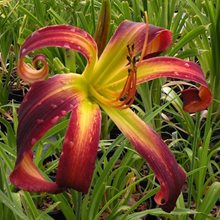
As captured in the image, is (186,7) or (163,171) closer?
(163,171)

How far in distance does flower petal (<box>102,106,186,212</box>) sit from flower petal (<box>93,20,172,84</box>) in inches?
2.6

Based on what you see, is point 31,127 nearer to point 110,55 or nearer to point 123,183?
point 110,55

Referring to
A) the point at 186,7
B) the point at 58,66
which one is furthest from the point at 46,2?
the point at 58,66

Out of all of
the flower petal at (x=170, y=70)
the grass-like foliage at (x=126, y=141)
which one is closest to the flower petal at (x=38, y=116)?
the flower petal at (x=170, y=70)

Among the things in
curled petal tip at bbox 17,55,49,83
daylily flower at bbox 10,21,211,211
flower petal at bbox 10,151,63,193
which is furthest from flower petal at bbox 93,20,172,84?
flower petal at bbox 10,151,63,193

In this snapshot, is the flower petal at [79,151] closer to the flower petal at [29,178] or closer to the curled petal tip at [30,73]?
the flower petal at [29,178]

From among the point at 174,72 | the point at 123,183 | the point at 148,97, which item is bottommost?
the point at 123,183

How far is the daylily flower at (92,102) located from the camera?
676mm

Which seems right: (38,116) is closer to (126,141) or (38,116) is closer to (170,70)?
(170,70)

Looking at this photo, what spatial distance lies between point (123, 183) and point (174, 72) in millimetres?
754

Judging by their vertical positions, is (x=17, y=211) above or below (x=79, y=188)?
below

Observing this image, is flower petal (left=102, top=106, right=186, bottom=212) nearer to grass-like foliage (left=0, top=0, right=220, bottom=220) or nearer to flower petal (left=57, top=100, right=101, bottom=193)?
flower petal (left=57, top=100, right=101, bottom=193)

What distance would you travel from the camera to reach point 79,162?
680 millimetres

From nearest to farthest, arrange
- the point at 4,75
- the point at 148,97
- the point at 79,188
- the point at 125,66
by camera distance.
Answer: the point at 79,188 → the point at 125,66 → the point at 148,97 → the point at 4,75
